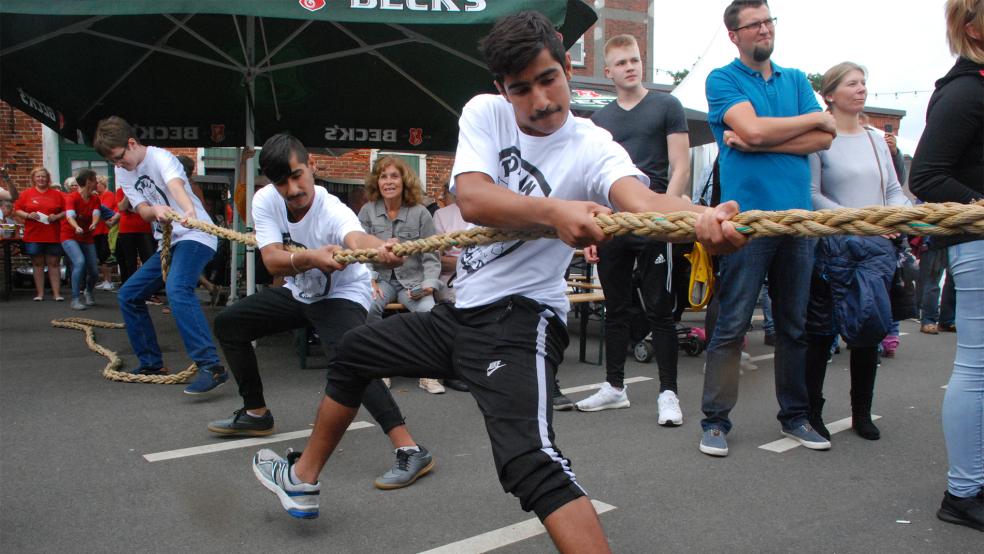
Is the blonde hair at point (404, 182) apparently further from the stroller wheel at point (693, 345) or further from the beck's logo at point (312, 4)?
the stroller wheel at point (693, 345)

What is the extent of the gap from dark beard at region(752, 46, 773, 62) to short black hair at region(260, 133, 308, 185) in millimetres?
2174

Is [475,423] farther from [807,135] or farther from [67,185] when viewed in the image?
[67,185]

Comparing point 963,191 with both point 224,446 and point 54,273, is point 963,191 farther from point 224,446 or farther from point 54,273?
point 54,273

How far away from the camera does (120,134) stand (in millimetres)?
4977

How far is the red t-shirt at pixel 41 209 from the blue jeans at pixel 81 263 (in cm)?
44

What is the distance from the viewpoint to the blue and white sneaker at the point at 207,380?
15.6ft

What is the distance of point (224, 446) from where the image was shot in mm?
3883

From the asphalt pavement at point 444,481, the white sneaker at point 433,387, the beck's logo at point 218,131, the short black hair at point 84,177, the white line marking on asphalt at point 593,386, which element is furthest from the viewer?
the short black hair at point 84,177

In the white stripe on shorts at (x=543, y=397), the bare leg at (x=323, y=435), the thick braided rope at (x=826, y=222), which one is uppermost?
the thick braided rope at (x=826, y=222)

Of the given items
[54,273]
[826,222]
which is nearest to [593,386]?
[826,222]

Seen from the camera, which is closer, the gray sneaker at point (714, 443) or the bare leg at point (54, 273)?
the gray sneaker at point (714, 443)

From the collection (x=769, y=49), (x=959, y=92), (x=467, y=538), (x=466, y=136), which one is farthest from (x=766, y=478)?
(x=466, y=136)

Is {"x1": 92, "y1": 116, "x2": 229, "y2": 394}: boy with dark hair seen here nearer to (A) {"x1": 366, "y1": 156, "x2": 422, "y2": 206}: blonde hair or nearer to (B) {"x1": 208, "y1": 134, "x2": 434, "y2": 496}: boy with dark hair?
(B) {"x1": 208, "y1": 134, "x2": 434, "y2": 496}: boy with dark hair

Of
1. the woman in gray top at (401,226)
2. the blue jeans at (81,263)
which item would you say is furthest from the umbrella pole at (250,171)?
the blue jeans at (81,263)
